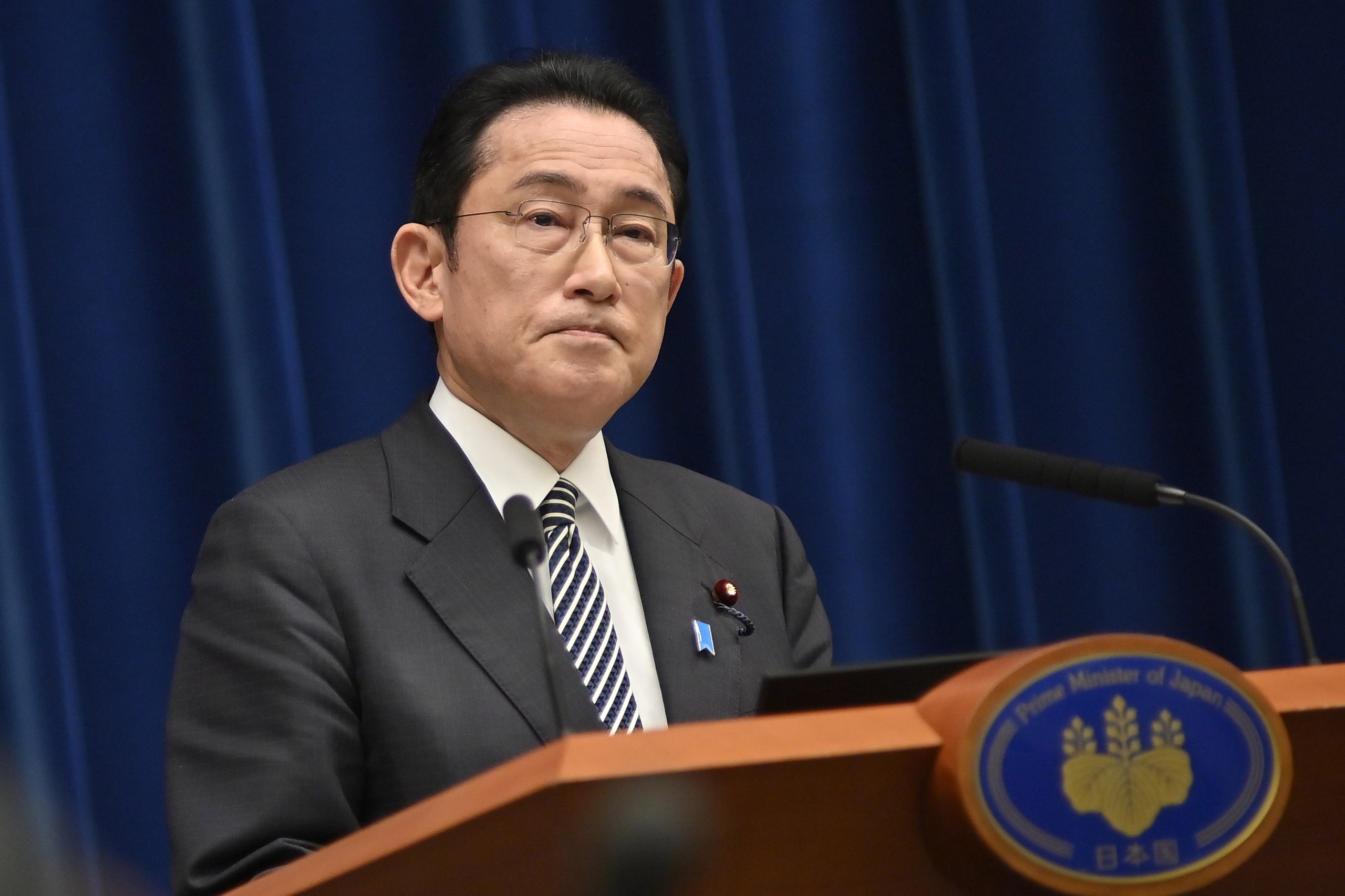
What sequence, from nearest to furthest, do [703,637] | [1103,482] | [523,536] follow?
[523,536], [1103,482], [703,637]

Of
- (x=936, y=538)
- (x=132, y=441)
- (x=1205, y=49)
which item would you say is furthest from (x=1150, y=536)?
(x=132, y=441)

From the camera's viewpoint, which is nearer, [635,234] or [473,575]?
[473,575]

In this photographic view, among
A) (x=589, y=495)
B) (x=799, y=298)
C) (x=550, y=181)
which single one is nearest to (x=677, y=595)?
(x=589, y=495)

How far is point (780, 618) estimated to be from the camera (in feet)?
6.73

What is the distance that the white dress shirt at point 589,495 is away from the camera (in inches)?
72.9

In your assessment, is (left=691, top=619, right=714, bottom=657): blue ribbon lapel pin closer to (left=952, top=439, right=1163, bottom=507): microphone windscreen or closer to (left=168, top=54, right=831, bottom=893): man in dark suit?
(left=168, top=54, right=831, bottom=893): man in dark suit

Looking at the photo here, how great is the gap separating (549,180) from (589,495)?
0.41 m

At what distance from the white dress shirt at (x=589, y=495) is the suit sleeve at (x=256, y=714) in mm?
294

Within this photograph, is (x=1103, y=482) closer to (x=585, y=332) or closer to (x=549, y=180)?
(x=585, y=332)

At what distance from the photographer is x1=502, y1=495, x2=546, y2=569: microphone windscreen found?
1167mm

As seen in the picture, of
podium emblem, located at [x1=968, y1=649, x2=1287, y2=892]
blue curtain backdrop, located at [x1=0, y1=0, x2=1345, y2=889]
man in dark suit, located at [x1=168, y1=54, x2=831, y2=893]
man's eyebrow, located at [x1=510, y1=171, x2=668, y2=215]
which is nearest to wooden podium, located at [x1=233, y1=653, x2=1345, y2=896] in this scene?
podium emblem, located at [x1=968, y1=649, x2=1287, y2=892]

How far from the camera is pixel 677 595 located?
191 centimetres

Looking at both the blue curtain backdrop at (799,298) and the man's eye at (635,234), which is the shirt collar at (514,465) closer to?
the man's eye at (635,234)

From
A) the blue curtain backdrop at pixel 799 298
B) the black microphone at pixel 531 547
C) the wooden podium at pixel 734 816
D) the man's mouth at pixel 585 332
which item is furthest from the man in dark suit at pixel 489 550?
the wooden podium at pixel 734 816
